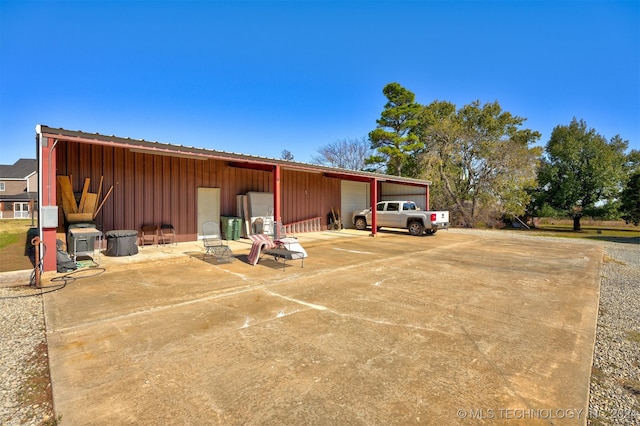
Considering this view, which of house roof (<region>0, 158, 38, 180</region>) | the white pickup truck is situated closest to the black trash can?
the white pickup truck

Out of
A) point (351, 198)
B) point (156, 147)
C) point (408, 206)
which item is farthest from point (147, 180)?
point (408, 206)

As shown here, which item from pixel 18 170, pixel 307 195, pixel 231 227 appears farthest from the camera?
pixel 18 170

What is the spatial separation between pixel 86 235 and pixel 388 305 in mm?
7187

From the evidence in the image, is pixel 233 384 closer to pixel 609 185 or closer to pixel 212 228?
pixel 212 228

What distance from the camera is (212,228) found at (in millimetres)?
11898

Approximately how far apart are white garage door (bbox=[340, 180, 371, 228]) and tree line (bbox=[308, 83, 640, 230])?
8044 mm

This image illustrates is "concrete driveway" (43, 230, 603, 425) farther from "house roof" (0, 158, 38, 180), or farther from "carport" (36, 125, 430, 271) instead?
"house roof" (0, 158, 38, 180)

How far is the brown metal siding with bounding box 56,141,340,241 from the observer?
9.29 meters

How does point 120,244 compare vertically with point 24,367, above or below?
above

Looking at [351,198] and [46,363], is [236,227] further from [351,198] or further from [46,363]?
[46,363]

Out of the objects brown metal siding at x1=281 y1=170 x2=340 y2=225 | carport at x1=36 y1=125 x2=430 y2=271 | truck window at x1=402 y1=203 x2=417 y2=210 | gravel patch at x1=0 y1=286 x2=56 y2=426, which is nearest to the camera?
gravel patch at x1=0 y1=286 x2=56 y2=426

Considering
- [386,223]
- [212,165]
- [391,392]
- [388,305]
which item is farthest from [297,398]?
[386,223]

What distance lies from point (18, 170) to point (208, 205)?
42.3m

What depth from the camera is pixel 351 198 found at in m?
18.5
